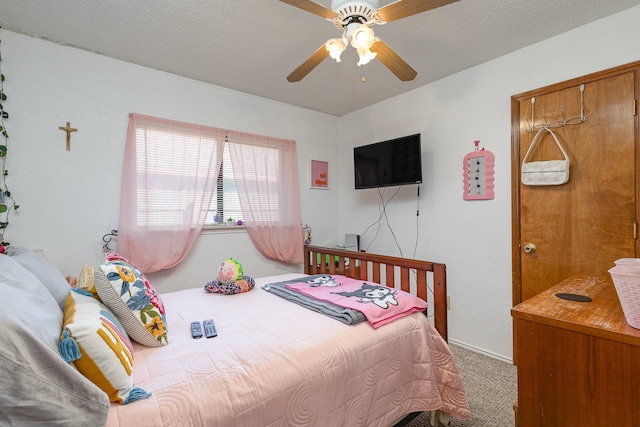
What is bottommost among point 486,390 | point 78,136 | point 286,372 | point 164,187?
point 486,390

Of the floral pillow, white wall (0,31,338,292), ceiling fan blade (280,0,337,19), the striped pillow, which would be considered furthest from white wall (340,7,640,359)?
the striped pillow

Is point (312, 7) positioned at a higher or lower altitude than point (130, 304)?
higher

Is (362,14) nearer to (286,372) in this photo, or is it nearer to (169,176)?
(286,372)

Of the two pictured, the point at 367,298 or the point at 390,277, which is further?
the point at 390,277

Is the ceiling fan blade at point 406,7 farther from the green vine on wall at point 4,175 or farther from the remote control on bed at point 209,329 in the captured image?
the green vine on wall at point 4,175

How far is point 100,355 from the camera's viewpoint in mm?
866

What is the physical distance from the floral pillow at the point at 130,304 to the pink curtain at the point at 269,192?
181 cm

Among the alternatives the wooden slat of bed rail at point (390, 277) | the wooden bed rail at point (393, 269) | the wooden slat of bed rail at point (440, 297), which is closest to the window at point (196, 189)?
the wooden bed rail at point (393, 269)

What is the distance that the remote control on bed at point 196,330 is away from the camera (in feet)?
4.19

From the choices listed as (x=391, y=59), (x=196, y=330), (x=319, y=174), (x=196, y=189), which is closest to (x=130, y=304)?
(x=196, y=330)

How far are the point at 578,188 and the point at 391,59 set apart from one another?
1.61 m

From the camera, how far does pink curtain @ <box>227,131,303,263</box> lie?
9.88 ft

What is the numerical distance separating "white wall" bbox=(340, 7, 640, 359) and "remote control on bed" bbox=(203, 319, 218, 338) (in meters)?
2.21

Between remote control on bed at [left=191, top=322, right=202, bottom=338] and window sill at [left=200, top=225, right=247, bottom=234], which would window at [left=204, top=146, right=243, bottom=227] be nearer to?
window sill at [left=200, top=225, right=247, bottom=234]
